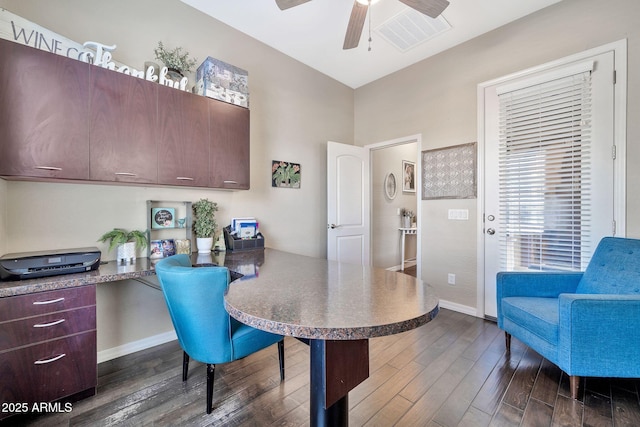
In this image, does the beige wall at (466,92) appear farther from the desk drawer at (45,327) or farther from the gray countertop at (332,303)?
the desk drawer at (45,327)

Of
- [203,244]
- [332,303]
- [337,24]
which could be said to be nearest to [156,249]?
[203,244]

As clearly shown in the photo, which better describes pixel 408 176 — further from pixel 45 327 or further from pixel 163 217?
pixel 45 327

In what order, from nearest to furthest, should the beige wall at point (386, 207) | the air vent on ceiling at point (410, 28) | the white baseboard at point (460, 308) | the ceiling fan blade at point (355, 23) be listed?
the ceiling fan blade at point (355, 23), the air vent on ceiling at point (410, 28), the white baseboard at point (460, 308), the beige wall at point (386, 207)

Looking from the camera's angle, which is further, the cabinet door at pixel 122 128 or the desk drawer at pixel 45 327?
the cabinet door at pixel 122 128

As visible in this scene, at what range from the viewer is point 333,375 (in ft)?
3.05

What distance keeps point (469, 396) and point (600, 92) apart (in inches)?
105

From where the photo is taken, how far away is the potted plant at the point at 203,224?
2.45 meters

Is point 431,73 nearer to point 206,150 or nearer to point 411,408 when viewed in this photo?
point 206,150

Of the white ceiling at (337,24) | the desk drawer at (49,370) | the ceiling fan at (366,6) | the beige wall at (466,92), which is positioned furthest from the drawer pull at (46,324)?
the beige wall at (466,92)

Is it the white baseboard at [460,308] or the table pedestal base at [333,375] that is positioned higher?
the table pedestal base at [333,375]

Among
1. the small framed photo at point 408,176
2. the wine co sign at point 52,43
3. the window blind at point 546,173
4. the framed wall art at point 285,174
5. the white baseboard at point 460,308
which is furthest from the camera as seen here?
the small framed photo at point 408,176

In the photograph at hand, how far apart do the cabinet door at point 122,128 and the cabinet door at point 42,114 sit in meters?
0.05

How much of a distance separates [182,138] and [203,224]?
30.2 inches

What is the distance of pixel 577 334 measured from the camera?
1599 millimetres
